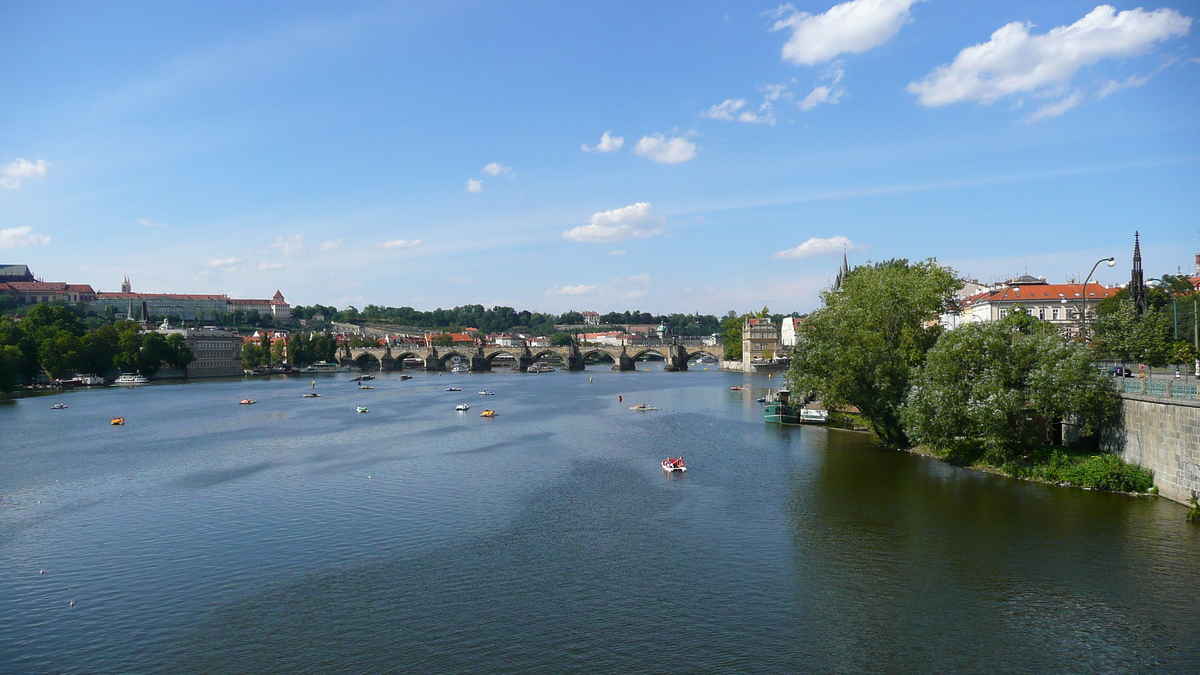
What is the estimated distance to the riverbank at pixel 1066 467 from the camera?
28.1 meters

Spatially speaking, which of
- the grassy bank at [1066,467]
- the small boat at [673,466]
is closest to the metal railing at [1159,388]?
the grassy bank at [1066,467]

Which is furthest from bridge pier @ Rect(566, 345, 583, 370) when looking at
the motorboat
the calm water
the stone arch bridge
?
the calm water

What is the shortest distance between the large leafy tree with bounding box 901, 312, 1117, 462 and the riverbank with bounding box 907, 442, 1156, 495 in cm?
61

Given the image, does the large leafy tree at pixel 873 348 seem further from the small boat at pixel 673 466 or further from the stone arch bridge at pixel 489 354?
the stone arch bridge at pixel 489 354

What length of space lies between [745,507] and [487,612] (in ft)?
43.5

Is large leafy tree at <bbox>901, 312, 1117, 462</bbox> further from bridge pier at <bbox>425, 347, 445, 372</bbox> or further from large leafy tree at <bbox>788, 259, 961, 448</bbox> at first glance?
bridge pier at <bbox>425, 347, 445, 372</bbox>

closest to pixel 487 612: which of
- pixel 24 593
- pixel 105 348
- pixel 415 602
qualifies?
pixel 415 602

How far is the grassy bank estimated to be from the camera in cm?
2817

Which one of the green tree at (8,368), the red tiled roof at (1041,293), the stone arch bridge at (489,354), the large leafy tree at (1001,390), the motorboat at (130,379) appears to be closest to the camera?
the large leafy tree at (1001,390)

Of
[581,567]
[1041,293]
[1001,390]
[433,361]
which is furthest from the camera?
[433,361]

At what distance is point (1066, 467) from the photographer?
30.8 metres

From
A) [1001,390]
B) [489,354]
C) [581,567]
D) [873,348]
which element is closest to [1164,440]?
[1001,390]

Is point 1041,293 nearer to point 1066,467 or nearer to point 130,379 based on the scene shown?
point 1066,467

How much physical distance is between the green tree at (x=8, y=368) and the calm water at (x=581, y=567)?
55168 mm
